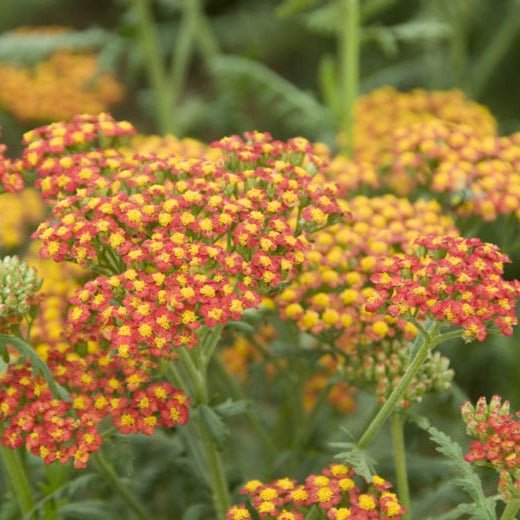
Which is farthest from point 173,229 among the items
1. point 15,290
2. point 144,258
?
point 15,290

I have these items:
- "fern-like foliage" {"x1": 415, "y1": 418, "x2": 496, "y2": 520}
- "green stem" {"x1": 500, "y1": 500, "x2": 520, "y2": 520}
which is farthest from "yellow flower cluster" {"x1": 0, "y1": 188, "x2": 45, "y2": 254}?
"green stem" {"x1": 500, "y1": 500, "x2": 520, "y2": 520}

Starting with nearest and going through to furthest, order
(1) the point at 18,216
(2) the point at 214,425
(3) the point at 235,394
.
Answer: (2) the point at 214,425 < (3) the point at 235,394 < (1) the point at 18,216

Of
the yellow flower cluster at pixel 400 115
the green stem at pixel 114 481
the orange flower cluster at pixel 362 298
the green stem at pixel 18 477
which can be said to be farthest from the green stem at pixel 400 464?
the yellow flower cluster at pixel 400 115

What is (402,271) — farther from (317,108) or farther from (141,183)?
(317,108)

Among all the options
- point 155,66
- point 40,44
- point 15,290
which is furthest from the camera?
point 155,66

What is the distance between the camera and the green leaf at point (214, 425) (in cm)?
309

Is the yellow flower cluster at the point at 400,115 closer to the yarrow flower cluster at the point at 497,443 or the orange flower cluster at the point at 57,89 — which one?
the orange flower cluster at the point at 57,89

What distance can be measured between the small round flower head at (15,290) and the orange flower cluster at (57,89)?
272cm

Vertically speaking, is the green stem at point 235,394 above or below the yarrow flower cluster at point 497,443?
below

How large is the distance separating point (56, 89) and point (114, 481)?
3020 mm

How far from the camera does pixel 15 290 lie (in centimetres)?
292

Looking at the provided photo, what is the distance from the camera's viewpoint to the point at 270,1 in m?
8.32

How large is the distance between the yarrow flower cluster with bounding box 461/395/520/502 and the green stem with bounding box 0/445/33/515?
1.46m

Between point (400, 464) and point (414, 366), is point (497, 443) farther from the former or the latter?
point (400, 464)
